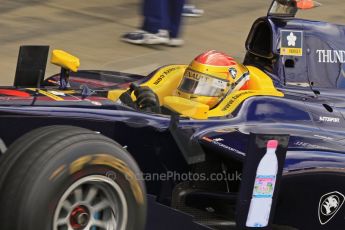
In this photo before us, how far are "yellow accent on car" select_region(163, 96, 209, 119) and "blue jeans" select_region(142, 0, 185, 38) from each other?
433 centimetres

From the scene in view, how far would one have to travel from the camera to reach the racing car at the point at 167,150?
3688mm

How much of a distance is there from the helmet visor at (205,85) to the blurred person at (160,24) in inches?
157

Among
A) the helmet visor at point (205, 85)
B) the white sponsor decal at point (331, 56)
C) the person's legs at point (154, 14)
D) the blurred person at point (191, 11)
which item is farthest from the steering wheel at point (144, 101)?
the blurred person at point (191, 11)

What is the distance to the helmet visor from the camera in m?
5.34

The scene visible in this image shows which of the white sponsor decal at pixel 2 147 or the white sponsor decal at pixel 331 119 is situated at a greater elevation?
the white sponsor decal at pixel 331 119

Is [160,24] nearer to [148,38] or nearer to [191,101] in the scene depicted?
[148,38]

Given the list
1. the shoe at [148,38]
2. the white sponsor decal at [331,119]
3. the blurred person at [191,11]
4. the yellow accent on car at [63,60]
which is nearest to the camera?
the yellow accent on car at [63,60]

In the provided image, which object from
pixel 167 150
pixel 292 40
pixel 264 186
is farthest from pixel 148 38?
pixel 264 186

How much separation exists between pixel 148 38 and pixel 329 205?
17.2ft

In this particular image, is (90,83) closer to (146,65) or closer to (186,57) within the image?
(146,65)

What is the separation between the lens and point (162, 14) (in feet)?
30.3

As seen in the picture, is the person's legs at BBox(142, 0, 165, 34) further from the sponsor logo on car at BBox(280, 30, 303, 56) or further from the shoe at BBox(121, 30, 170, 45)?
the sponsor logo on car at BBox(280, 30, 303, 56)

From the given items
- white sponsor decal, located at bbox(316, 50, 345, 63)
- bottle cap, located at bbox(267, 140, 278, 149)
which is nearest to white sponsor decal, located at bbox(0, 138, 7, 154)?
bottle cap, located at bbox(267, 140, 278, 149)

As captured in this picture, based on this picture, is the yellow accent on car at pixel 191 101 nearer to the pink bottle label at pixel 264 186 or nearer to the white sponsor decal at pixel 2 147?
the pink bottle label at pixel 264 186
